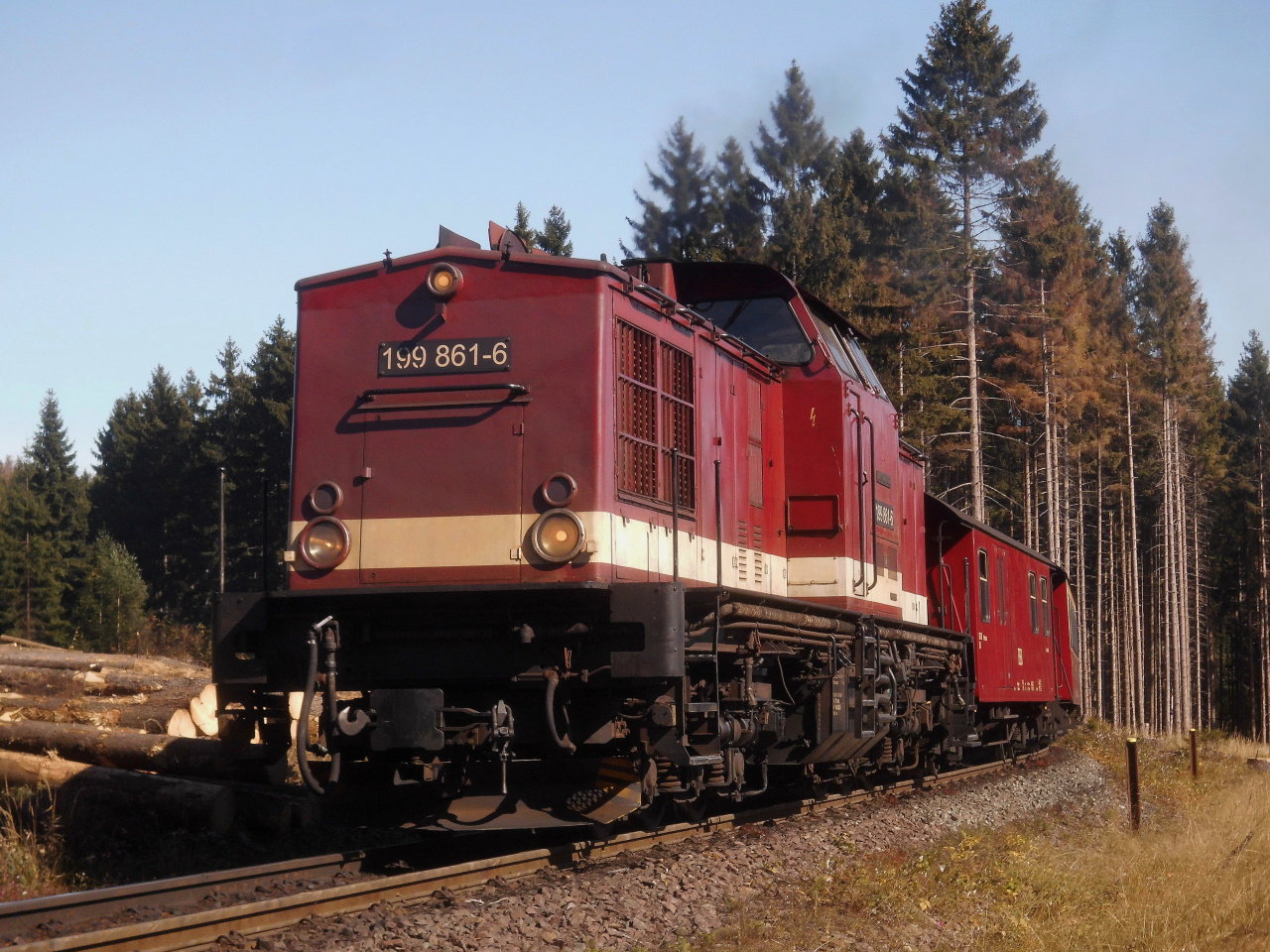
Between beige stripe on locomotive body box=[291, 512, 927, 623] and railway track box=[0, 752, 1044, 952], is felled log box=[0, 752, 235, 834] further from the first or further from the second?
beige stripe on locomotive body box=[291, 512, 927, 623]

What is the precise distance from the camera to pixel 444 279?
7293 millimetres

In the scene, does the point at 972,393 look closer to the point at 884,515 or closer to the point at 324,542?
the point at 884,515

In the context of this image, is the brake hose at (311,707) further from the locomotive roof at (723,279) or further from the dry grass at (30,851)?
the locomotive roof at (723,279)

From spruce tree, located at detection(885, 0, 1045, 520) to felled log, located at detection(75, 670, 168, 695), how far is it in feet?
80.2

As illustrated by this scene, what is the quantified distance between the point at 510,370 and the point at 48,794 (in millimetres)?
4747

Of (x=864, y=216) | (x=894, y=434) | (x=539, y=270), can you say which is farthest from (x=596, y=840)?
(x=864, y=216)

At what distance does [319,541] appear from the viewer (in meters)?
7.15

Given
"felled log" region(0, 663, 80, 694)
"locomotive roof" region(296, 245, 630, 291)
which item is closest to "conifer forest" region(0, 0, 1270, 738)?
"felled log" region(0, 663, 80, 694)

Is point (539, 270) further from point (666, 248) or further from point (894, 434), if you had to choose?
point (666, 248)

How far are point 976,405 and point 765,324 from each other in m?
18.4

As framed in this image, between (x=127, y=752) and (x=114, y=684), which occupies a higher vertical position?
(x=114, y=684)

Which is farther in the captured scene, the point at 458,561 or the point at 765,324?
the point at 765,324

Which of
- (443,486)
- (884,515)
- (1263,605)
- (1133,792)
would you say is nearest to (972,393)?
(1133,792)

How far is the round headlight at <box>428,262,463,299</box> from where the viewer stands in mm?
7289
